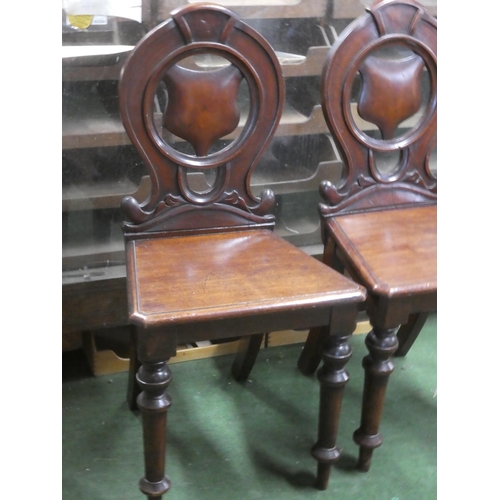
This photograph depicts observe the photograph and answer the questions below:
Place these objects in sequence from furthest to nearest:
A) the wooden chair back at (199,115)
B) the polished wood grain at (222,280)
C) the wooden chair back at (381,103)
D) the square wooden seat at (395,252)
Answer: the wooden chair back at (381,103) < the wooden chair back at (199,115) < the square wooden seat at (395,252) < the polished wood grain at (222,280)

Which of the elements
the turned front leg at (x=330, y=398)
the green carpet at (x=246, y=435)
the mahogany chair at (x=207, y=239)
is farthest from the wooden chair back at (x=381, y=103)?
the green carpet at (x=246, y=435)

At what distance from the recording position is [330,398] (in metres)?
1.23

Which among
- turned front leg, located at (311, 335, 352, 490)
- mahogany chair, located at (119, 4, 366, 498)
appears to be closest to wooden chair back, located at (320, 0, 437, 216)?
mahogany chair, located at (119, 4, 366, 498)

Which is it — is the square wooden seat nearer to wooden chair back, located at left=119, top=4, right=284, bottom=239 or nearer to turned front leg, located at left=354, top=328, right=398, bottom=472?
turned front leg, located at left=354, top=328, right=398, bottom=472

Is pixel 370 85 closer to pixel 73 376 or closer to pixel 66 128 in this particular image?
pixel 66 128

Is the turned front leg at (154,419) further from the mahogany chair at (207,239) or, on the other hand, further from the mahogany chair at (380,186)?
the mahogany chair at (380,186)

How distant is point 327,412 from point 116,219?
2.56ft

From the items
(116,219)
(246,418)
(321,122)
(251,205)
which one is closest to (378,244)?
(251,205)

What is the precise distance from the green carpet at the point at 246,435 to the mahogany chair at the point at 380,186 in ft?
0.43

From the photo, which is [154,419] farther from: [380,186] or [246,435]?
[380,186]

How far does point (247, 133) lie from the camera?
55.1 inches

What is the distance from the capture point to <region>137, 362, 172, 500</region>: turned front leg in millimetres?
1062

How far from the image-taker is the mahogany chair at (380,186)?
1.23m

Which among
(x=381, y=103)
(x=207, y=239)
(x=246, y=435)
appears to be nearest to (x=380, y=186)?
(x=381, y=103)
